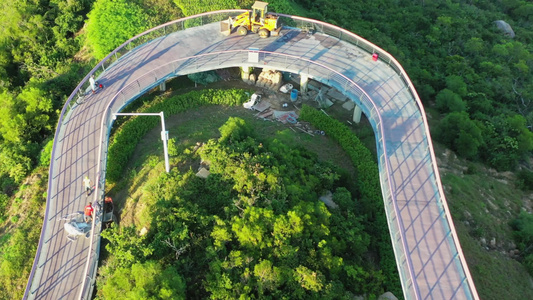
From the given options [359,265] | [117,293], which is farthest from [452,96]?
[117,293]

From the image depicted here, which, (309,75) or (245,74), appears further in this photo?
(245,74)

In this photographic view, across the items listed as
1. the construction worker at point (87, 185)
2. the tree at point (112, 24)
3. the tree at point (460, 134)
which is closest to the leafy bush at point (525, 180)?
the tree at point (460, 134)

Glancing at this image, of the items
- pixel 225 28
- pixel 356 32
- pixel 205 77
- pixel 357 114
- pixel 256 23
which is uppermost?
pixel 256 23

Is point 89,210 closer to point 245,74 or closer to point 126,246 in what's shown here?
point 126,246

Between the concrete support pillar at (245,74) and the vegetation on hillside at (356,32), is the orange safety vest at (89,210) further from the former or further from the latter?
the concrete support pillar at (245,74)

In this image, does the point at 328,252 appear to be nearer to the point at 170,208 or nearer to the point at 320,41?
the point at 170,208

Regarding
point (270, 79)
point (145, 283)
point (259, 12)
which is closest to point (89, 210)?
point (145, 283)
